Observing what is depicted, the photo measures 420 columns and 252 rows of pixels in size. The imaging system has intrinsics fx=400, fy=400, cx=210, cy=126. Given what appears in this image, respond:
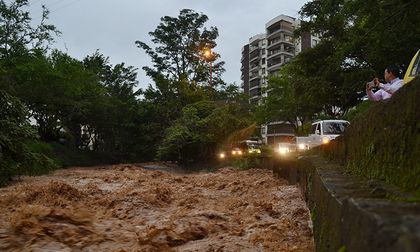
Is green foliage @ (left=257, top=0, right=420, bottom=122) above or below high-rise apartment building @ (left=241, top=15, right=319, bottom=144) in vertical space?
below

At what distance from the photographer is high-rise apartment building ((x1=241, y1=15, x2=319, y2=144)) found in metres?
68.0

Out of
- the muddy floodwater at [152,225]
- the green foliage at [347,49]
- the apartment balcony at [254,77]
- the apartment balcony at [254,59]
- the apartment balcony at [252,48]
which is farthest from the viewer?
the apartment balcony at [252,48]

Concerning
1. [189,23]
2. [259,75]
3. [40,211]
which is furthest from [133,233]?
[259,75]

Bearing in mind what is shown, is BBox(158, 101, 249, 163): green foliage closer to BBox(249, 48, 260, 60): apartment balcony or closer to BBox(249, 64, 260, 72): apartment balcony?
BBox(249, 64, 260, 72): apartment balcony

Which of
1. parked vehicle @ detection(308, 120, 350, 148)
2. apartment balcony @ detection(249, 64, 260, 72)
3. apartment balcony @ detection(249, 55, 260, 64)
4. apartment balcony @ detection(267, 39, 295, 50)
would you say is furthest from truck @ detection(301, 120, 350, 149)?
apartment balcony @ detection(249, 55, 260, 64)

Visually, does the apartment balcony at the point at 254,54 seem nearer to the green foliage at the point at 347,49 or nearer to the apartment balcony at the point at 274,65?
the apartment balcony at the point at 274,65

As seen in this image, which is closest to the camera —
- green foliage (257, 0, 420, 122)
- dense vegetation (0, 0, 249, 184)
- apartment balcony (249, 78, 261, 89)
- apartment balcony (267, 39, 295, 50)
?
green foliage (257, 0, 420, 122)

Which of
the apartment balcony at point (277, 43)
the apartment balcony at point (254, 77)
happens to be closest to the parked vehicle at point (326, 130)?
the apartment balcony at point (277, 43)

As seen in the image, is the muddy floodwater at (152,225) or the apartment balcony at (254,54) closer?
the muddy floodwater at (152,225)

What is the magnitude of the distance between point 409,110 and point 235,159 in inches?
1006

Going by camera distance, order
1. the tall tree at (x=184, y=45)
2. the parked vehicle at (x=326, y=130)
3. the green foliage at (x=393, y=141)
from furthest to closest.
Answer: the tall tree at (x=184, y=45), the parked vehicle at (x=326, y=130), the green foliage at (x=393, y=141)

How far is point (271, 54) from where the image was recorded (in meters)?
77.3

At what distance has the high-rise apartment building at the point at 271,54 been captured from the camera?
68.0m

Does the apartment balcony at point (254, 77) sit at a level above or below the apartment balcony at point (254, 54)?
below
